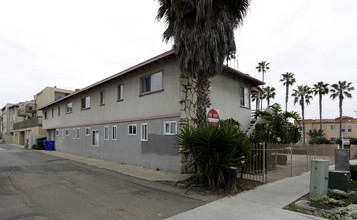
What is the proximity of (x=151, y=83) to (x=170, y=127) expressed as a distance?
3.07 m

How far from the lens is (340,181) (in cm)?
767

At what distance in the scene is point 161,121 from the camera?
1201 cm

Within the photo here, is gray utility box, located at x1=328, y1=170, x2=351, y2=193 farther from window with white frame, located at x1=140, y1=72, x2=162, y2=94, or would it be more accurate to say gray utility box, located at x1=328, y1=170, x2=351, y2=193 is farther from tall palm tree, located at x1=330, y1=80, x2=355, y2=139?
tall palm tree, located at x1=330, y1=80, x2=355, y2=139

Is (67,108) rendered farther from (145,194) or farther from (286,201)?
(286,201)

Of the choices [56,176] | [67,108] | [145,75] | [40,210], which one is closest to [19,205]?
[40,210]

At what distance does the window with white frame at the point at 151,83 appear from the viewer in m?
12.6

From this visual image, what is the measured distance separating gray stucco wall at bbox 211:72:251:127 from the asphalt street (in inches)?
245

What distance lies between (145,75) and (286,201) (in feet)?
31.4

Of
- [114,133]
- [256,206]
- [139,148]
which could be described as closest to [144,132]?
[139,148]

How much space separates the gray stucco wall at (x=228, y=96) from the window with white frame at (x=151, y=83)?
2972 mm

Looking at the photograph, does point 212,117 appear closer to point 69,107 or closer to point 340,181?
point 340,181

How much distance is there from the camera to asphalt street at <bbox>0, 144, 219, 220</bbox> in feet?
18.5

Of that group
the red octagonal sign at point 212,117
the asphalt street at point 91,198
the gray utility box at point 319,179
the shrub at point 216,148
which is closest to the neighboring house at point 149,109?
the red octagonal sign at point 212,117

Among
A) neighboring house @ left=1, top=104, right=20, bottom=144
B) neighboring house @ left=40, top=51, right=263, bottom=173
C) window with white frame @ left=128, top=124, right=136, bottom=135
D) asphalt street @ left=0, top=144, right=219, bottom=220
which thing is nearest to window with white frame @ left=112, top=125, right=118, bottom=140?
neighboring house @ left=40, top=51, right=263, bottom=173
